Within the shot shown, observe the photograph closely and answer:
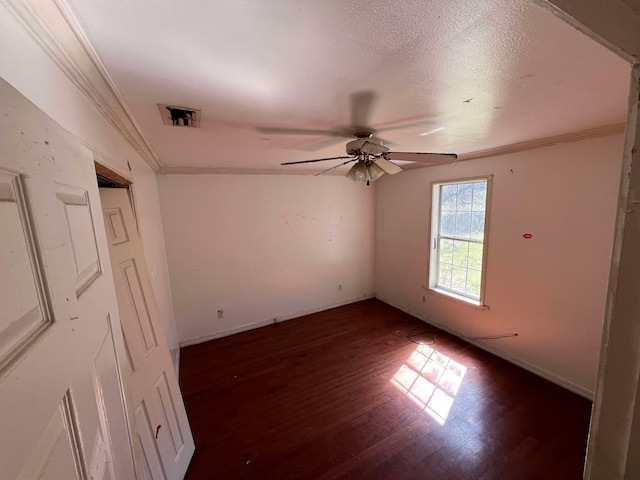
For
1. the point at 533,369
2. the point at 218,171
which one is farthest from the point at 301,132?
the point at 533,369

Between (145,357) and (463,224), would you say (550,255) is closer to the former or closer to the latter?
(463,224)

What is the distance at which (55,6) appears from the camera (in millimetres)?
685

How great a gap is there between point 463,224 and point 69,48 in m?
3.68

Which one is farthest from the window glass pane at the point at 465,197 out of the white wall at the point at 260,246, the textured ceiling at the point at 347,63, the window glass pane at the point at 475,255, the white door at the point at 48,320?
the white door at the point at 48,320

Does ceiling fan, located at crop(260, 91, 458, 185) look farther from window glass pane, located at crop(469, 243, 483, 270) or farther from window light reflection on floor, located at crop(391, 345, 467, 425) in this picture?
window light reflection on floor, located at crop(391, 345, 467, 425)

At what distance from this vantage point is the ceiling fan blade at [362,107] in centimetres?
129

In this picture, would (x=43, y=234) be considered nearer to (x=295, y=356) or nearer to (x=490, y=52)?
(x=490, y=52)

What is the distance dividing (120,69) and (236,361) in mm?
2988

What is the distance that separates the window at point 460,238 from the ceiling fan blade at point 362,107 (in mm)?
2013

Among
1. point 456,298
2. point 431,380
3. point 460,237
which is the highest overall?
point 460,237

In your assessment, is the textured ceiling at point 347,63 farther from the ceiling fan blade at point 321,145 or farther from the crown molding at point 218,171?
the crown molding at point 218,171

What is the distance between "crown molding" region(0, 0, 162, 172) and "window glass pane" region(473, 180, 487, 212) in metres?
3.40

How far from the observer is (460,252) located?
337cm

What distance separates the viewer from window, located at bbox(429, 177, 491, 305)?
3074mm
